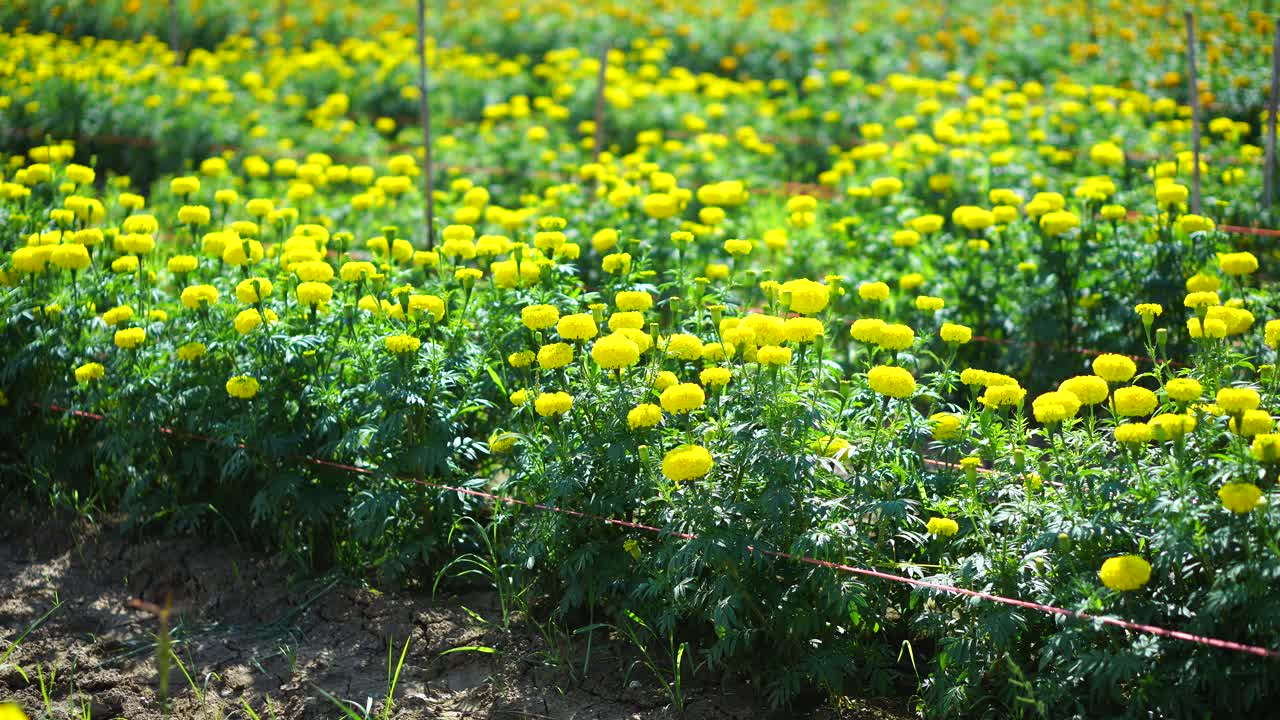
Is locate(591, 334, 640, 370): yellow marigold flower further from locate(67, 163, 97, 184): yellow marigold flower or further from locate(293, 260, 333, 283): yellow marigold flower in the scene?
locate(67, 163, 97, 184): yellow marigold flower

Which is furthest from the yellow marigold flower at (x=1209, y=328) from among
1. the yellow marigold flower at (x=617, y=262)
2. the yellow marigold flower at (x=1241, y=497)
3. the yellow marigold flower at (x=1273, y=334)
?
the yellow marigold flower at (x=617, y=262)

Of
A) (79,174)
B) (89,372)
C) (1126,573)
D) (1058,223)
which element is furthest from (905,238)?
(79,174)

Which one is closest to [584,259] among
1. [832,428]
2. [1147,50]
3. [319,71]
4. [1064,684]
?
[832,428]

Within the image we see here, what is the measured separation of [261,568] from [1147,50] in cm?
1081

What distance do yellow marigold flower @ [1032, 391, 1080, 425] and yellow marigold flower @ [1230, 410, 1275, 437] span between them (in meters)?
0.45

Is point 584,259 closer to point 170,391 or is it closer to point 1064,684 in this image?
point 170,391

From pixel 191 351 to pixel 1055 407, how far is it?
310cm

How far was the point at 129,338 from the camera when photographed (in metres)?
4.46

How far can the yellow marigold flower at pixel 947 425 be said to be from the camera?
3750mm

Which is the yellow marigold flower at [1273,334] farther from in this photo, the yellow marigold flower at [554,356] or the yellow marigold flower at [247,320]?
the yellow marigold flower at [247,320]

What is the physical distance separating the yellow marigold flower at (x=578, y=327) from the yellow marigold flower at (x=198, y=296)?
1514 mm

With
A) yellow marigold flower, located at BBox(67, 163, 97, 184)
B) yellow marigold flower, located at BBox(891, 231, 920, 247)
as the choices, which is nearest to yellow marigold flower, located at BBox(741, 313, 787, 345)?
yellow marigold flower, located at BBox(891, 231, 920, 247)

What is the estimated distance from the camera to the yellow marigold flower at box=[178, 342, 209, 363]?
174 inches

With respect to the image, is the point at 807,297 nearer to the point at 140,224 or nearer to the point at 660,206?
the point at 660,206
